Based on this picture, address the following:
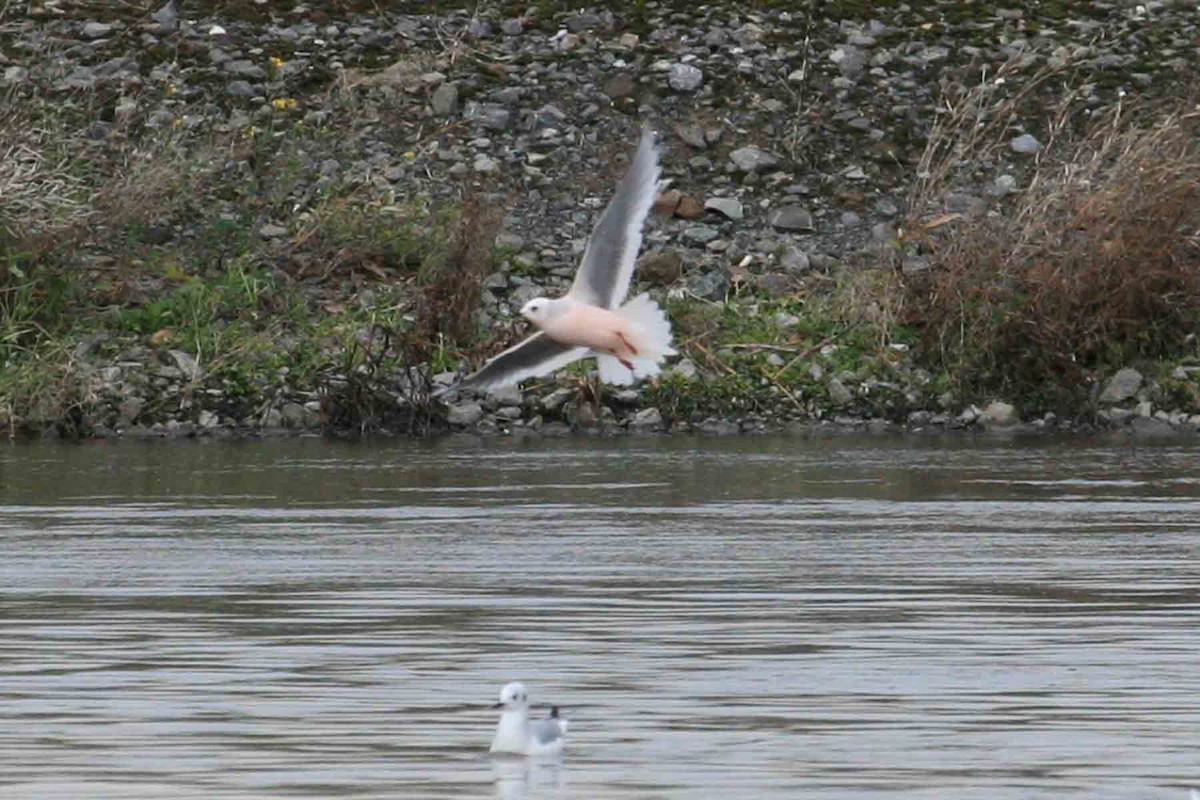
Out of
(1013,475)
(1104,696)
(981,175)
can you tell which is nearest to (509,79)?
(981,175)

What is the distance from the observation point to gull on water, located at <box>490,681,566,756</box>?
784cm

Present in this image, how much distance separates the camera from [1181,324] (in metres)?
21.4

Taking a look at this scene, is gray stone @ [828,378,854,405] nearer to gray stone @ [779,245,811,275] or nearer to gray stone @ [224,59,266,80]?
gray stone @ [779,245,811,275]

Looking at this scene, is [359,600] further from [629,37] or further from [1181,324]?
[629,37]

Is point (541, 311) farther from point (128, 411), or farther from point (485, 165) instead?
point (485, 165)

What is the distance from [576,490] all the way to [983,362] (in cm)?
557

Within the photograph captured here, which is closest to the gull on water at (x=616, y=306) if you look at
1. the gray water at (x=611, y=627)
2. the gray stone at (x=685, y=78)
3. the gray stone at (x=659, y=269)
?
the gray water at (x=611, y=627)

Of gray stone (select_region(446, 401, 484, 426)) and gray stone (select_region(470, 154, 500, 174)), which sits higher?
gray stone (select_region(470, 154, 500, 174))

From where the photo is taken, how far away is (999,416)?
20.9 metres

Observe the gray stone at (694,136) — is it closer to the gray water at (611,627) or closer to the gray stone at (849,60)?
the gray stone at (849,60)

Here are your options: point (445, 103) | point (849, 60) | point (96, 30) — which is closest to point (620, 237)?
point (445, 103)

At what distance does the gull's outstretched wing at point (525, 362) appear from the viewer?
48.0 ft

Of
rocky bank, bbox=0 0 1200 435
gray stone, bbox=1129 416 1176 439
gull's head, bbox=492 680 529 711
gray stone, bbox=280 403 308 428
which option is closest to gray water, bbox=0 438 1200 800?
gull's head, bbox=492 680 529 711

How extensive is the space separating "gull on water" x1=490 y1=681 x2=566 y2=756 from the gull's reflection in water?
0.03m
